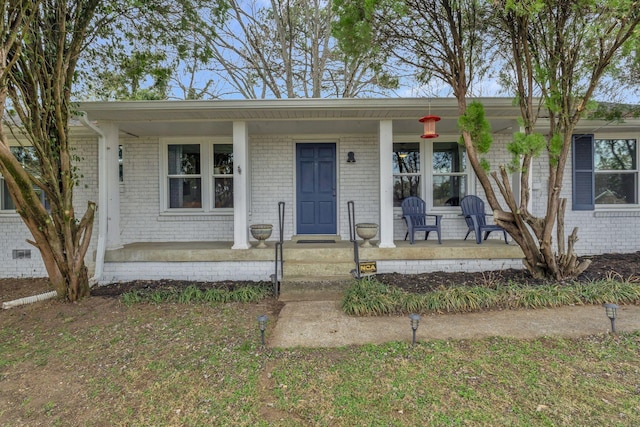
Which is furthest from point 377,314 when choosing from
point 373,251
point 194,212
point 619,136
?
point 619,136

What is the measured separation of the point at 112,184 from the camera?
538 cm

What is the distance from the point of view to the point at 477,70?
5.74 meters

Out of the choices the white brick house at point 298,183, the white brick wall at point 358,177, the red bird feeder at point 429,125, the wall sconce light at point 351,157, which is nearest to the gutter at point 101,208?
the white brick house at point 298,183

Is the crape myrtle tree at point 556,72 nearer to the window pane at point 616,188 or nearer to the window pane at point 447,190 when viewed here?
the window pane at point 447,190

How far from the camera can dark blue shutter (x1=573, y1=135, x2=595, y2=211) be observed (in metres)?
6.33

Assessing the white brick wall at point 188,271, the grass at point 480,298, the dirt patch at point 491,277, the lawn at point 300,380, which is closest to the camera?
the lawn at point 300,380

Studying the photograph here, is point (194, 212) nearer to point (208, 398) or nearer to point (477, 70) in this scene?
point (208, 398)

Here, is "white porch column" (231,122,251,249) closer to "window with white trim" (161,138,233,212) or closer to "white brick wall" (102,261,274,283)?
"white brick wall" (102,261,274,283)

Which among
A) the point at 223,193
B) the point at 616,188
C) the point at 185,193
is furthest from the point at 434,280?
the point at 185,193

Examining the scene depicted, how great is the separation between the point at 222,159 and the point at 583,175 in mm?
6577

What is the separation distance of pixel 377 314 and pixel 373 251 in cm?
152

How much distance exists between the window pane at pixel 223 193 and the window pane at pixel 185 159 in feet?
1.42

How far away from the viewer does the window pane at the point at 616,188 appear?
21.4 feet

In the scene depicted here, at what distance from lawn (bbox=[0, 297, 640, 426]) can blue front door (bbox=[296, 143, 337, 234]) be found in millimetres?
3362
